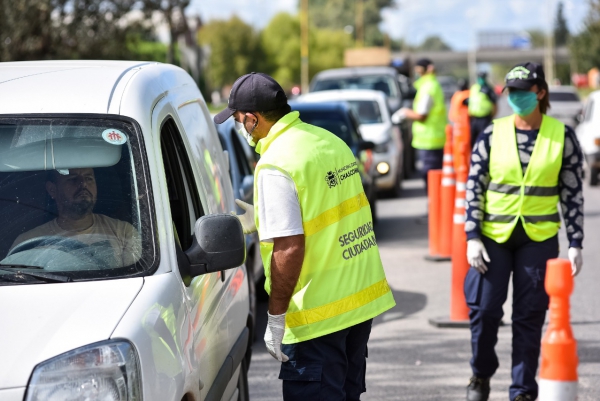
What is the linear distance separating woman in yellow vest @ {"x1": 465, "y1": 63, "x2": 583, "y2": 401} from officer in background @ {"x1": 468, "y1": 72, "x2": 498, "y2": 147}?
33.2 feet

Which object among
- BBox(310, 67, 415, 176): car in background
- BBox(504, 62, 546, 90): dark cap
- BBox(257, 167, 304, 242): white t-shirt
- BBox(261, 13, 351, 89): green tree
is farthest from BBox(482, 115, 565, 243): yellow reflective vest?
BBox(261, 13, 351, 89): green tree

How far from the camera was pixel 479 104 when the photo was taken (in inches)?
622

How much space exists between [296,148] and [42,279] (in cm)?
107

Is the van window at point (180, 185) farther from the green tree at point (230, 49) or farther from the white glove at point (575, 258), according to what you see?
the green tree at point (230, 49)

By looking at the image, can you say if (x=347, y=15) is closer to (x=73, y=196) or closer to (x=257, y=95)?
(x=257, y=95)

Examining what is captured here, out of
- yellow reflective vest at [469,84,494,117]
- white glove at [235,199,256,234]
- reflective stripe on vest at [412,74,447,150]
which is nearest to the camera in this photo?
white glove at [235,199,256,234]

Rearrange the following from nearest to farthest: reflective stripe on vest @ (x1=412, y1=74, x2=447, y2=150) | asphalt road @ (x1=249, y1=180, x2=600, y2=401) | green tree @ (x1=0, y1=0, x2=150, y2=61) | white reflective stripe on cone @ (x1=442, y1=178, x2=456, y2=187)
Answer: asphalt road @ (x1=249, y1=180, x2=600, y2=401) → white reflective stripe on cone @ (x1=442, y1=178, x2=456, y2=187) → reflective stripe on vest @ (x1=412, y1=74, x2=447, y2=150) → green tree @ (x1=0, y1=0, x2=150, y2=61)

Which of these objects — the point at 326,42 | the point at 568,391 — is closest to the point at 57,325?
the point at 568,391

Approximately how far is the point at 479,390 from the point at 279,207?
2.50 meters

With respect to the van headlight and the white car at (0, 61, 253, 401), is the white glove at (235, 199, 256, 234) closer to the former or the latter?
the white car at (0, 61, 253, 401)

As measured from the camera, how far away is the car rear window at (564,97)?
30.6 meters

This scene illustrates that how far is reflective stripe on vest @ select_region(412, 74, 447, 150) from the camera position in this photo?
13188 mm

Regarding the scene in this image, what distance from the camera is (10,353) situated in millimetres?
3039

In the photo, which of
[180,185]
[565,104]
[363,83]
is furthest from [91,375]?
[565,104]
